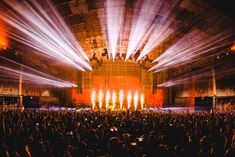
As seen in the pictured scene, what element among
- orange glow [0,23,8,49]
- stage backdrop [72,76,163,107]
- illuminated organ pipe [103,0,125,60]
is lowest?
stage backdrop [72,76,163,107]

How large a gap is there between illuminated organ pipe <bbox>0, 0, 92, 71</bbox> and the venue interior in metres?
0.08

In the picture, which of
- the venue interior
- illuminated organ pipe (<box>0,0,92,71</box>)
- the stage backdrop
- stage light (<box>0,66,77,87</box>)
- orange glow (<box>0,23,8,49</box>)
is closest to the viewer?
the venue interior

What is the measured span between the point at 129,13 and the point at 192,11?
19.8 ft

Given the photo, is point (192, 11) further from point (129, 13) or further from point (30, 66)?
point (30, 66)

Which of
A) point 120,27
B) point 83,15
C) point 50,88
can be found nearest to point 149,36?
point 120,27

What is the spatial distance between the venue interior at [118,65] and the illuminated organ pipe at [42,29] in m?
0.08

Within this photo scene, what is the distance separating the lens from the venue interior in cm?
1401

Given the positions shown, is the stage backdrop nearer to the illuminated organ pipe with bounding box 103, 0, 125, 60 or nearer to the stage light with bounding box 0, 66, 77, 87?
→ the stage light with bounding box 0, 66, 77, 87

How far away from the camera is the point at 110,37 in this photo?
3089 centimetres

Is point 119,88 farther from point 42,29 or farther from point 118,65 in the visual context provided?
point 42,29

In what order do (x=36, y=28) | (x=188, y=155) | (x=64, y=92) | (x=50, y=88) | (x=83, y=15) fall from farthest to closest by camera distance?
1. (x=64, y=92)
2. (x=50, y=88)
3. (x=83, y=15)
4. (x=36, y=28)
5. (x=188, y=155)

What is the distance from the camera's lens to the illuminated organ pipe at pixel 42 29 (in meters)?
17.9

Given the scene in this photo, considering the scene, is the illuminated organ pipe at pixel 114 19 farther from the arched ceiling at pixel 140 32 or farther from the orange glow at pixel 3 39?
the orange glow at pixel 3 39

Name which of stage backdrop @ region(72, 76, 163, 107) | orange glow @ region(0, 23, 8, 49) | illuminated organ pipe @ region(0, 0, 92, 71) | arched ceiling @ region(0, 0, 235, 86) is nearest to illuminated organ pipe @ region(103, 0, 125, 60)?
arched ceiling @ region(0, 0, 235, 86)
